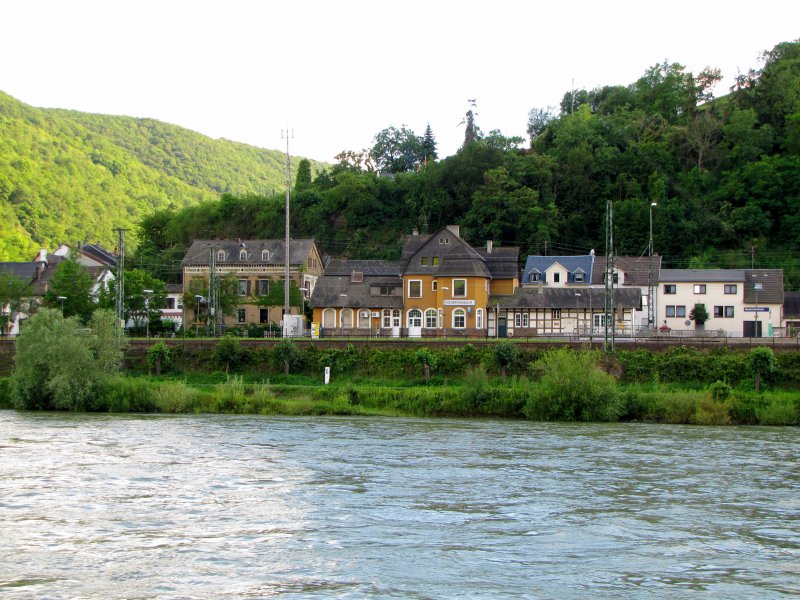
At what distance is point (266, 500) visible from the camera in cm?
2481

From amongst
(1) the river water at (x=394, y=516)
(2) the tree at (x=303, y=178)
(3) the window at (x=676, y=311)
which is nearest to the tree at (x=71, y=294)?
(1) the river water at (x=394, y=516)

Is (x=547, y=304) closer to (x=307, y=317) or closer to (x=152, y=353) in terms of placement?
(x=307, y=317)

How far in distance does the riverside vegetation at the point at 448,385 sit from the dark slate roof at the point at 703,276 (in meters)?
22.9

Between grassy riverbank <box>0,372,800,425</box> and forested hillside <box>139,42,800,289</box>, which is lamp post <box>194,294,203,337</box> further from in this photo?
grassy riverbank <box>0,372,800,425</box>

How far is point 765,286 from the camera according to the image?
72.8 meters

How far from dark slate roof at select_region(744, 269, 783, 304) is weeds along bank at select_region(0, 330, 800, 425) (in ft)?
75.0

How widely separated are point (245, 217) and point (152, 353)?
54868 millimetres

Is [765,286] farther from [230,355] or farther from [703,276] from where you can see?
[230,355]

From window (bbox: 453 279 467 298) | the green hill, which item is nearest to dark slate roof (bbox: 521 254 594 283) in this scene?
window (bbox: 453 279 467 298)

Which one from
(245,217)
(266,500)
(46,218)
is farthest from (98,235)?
(266,500)

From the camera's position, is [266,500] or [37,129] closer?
[266,500]

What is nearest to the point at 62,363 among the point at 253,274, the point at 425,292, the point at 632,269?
the point at 425,292

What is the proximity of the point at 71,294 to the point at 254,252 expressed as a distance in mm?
17575

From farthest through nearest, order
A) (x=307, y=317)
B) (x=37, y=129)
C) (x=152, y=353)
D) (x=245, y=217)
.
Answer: (x=37, y=129)
(x=245, y=217)
(x=307, y=317)
(x=152, y=353)
